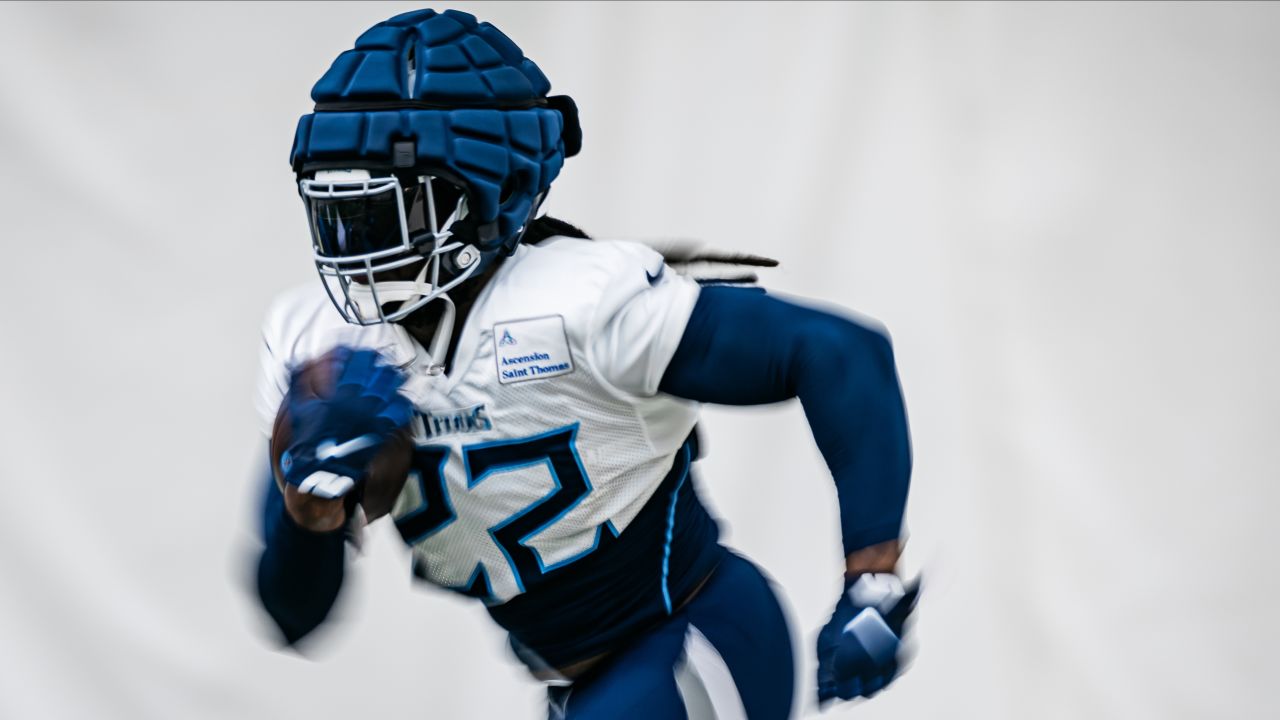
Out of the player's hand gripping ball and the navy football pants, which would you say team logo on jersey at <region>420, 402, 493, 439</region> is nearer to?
the player's hand gripping ball

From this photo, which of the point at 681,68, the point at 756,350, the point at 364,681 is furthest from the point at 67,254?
the point at 756,350

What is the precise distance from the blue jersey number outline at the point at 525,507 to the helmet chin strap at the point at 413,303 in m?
0.09

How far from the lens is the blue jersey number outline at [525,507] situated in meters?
1.42

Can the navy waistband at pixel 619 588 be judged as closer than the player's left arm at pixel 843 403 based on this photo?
No

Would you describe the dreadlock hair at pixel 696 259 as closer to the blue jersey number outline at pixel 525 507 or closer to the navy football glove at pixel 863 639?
the blue jersey number outline at pixel 525 507

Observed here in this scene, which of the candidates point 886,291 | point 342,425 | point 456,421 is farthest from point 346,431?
point 886,291

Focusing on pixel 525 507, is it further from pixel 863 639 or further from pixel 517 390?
pixel 863 639

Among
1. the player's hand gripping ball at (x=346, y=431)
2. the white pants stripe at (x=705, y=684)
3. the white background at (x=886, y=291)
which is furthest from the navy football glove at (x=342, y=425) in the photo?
the white background at (x=886, y=291)

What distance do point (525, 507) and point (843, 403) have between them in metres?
0.35

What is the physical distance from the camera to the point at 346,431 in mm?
1328

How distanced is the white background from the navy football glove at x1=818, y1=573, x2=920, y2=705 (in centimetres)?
154

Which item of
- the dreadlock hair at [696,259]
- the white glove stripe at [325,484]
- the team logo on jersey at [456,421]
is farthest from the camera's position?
the dreadlock hair at [696,259]

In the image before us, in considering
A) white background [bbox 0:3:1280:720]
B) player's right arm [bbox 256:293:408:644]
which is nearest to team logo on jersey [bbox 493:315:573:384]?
player's right arm [bbox 256:293:408:644]

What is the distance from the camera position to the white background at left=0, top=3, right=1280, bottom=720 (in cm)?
265
